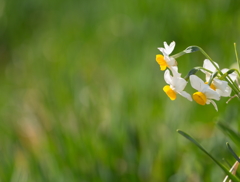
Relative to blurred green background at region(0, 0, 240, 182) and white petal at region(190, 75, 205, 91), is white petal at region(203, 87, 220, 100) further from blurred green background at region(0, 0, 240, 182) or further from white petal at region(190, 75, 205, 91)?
blurred green background at region(0, 0, 240, 182)

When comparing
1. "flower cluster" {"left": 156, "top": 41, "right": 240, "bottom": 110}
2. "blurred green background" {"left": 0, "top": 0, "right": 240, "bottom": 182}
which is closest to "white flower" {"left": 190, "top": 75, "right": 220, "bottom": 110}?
"flower cluster" {"left": 156, "top": 41, "right": 240, "bottom": 110}

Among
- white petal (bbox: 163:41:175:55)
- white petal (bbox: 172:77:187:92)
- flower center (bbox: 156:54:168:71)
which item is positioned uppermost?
white petal (bbox: 163:41:175:55)

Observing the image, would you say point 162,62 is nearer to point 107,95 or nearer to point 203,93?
point 203,93

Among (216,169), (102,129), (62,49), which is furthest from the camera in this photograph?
(62,49)

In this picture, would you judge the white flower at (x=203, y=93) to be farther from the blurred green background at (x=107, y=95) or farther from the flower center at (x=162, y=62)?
the blurred green background at (x=107, y=95)

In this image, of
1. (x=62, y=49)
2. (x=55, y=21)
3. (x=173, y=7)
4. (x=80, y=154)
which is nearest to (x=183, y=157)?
(x=80, y=154)

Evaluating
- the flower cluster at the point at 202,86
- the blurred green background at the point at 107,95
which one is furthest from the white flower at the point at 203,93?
the blurred green background at the point at 107,95

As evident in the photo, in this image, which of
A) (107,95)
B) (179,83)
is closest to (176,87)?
(179,83)

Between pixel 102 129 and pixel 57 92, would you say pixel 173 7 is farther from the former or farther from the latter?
pixel 102 129
